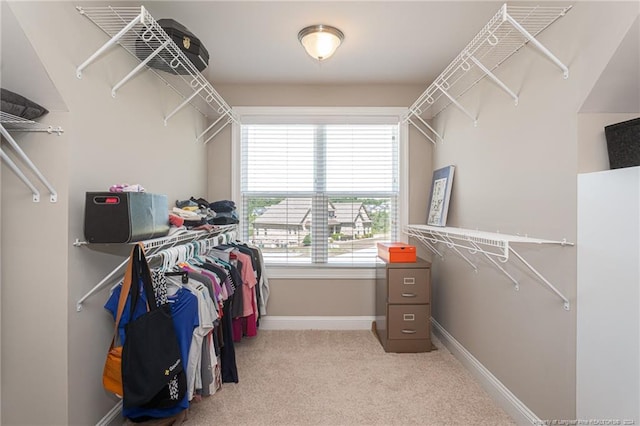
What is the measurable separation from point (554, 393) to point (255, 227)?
276 centimetres

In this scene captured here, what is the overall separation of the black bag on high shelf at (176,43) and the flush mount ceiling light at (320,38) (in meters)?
0.72

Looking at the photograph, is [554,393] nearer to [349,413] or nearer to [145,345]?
[349,413]

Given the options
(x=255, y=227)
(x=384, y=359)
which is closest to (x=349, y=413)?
(x=384, y=359)

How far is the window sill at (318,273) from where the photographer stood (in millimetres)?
3438

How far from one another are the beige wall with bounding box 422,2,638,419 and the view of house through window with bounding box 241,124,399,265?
3.59 feet

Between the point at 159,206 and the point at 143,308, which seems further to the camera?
the point at 159,206

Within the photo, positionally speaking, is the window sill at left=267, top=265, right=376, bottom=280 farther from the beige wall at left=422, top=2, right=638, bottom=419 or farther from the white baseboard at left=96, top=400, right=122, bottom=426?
the white baseboard at left=96, top=400, right=122, bottom=426

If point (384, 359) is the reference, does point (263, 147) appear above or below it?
above

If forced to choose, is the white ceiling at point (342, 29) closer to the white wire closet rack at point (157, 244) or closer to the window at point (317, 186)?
the window at point (317, 186)

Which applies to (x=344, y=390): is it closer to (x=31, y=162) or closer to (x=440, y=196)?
(x=440, y=196)

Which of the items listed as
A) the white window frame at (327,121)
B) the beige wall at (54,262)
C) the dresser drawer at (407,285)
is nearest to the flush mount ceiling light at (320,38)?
the white window frame at (327,121)

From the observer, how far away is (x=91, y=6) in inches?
64.9

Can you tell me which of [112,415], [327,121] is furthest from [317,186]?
[112,415]

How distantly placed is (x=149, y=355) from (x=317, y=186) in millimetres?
2303
